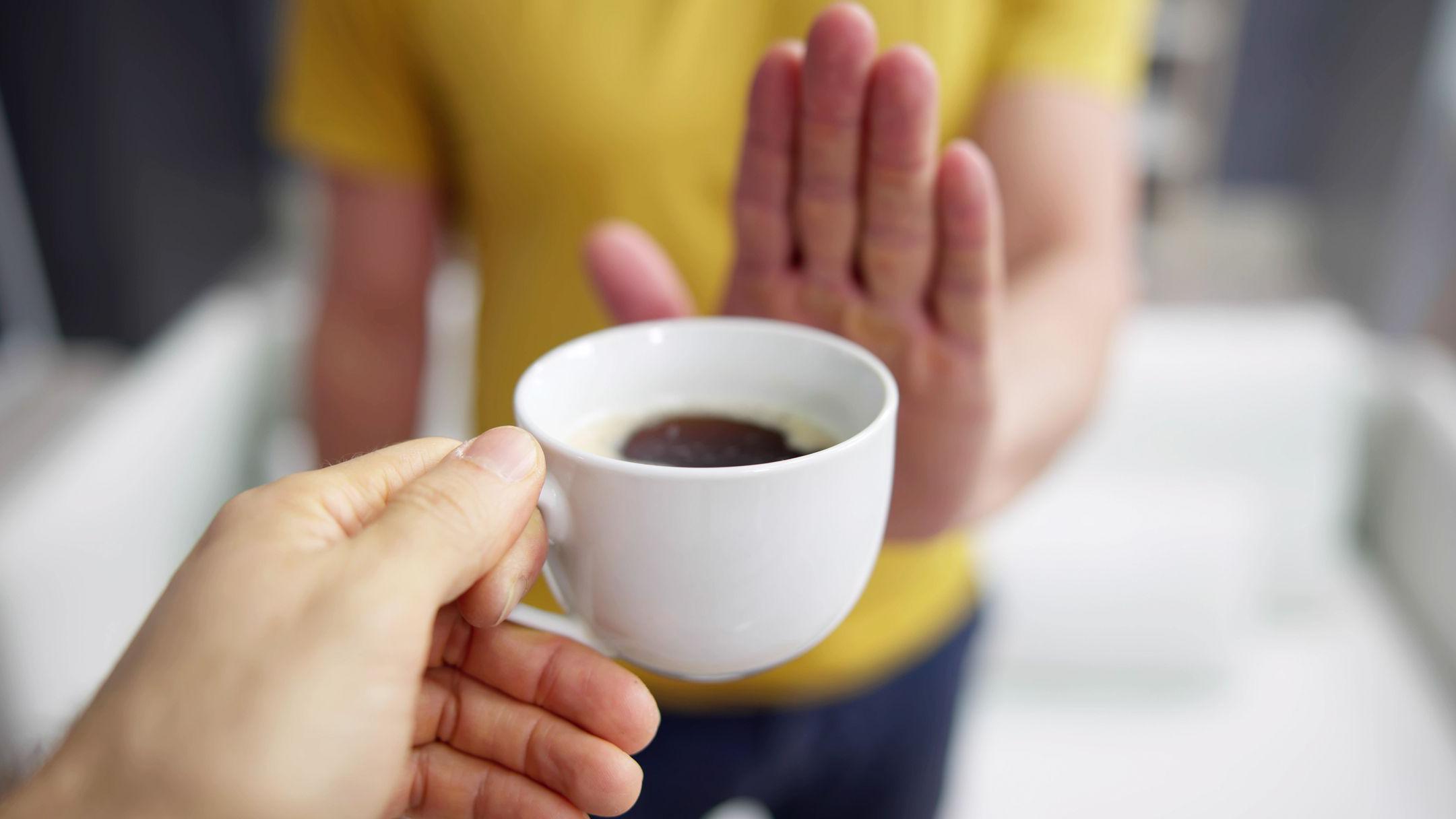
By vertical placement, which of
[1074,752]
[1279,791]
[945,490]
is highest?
[945,490]

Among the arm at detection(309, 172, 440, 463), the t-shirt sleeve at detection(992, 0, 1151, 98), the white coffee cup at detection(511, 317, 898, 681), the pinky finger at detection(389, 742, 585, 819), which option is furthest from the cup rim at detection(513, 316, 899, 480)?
the arm at detection(309, 172, 440, 463)

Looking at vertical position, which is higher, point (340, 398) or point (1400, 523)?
point (340, 398)

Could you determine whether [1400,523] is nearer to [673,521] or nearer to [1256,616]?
[1256,616]

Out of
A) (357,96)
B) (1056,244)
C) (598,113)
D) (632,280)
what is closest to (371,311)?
(357,96)

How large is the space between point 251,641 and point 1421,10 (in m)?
4.14

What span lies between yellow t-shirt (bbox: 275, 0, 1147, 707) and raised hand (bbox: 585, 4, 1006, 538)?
16cm

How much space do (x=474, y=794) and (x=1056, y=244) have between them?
527 mm

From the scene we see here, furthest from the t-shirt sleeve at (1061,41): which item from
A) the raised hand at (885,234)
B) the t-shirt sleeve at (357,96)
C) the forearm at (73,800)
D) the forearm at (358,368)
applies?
the forearm at (73,800)

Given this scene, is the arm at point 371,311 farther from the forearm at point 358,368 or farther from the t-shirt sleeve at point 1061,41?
the t-shirt sleeve at point 1061,41

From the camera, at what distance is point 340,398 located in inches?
33.8

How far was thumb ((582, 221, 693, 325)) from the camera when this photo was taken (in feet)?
1.63

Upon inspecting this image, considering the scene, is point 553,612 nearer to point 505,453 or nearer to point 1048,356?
point 505,453

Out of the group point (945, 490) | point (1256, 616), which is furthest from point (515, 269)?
point (1256, 616)

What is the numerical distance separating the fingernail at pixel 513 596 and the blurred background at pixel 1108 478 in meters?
0.10
